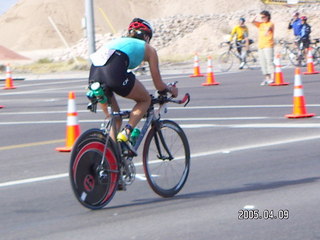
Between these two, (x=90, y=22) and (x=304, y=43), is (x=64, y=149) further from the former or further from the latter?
(x=304, y=43)

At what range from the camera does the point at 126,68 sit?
7.89m

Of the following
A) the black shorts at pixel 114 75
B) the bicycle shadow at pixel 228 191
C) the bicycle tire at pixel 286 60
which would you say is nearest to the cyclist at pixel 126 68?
the black shorts at pixel 114 75

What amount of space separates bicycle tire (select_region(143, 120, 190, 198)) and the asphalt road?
0.14m

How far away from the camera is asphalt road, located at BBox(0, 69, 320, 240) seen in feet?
23.4

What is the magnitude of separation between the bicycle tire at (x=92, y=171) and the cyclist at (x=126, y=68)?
0.21 meters

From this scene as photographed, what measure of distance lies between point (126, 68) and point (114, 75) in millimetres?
146

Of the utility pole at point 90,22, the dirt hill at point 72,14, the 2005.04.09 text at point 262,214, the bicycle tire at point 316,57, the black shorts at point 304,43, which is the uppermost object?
the 2005.04.09 text at point 262,214

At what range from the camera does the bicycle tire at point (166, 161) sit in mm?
8328

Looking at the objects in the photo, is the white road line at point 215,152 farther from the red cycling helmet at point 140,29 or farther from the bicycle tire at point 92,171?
the red cycling helmet at point 140,29

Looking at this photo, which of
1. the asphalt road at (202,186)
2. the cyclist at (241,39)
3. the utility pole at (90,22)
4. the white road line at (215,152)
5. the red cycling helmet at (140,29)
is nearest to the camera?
the asphalt road at (202,186)

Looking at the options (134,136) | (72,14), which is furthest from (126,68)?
(72,14)

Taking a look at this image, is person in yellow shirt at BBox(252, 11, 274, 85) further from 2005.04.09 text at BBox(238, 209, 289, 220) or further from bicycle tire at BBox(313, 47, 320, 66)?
2005.04.09 text at BBox(238, 209, 289, 220)

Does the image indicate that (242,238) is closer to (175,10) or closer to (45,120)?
(45,120)

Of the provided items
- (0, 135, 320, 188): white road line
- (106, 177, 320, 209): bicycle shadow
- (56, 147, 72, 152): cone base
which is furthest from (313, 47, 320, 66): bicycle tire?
(106, 177, 320, 209): bicycle shadow
